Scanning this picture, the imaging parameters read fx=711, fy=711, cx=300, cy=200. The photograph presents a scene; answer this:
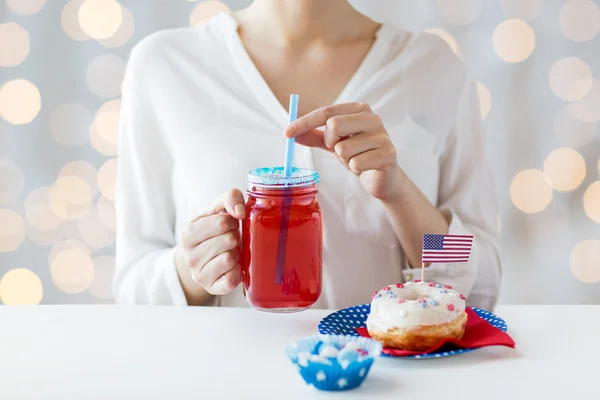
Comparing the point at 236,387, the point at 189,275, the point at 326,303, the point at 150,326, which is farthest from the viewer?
the point at 326,303

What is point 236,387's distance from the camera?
78 cm

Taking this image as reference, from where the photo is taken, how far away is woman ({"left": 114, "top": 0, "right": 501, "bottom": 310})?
1.35m

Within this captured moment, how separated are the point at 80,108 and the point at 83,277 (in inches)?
17.3

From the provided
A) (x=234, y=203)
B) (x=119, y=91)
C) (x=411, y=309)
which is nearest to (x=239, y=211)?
(x=234, y=203)

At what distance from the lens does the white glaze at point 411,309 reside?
0.88 metres

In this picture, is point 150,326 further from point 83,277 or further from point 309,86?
point 83,277

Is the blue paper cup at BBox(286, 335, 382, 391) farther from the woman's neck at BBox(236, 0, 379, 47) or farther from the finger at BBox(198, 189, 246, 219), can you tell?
the woman's neck at BBox(236, 0, 379, 47)

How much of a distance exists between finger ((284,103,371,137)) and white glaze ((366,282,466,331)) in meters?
0.25

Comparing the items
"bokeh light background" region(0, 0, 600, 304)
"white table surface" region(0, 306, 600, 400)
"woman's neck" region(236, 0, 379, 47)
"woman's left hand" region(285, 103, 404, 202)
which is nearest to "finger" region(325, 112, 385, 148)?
"woman's left hand" region(285, 103, 404, 202)

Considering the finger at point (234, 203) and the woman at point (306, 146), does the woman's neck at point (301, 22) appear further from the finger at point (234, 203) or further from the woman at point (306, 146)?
the finger at point (234, 203)

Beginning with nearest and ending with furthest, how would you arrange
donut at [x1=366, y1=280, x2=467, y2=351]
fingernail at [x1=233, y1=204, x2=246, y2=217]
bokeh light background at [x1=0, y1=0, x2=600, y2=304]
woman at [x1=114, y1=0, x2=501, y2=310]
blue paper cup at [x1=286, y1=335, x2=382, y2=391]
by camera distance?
blue paper cup at [x1=286, y1=335, x2=382, y2=391] → donut at [x1=366, y1=280, x2=467, y2=351] → fingernail at [x1=233, y1=204, x2=246, y2=217] → woman at [x1=114, y1=0, x2=501, y2=310] → bokeh light background at [x1=0, y1=0, x2=600, y2=304]

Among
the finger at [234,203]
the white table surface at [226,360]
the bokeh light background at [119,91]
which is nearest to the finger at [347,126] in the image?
the finger at [234,203]

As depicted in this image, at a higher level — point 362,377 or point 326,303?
point 362,377

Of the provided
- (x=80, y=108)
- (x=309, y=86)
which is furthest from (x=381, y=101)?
(x=80, y=108)
